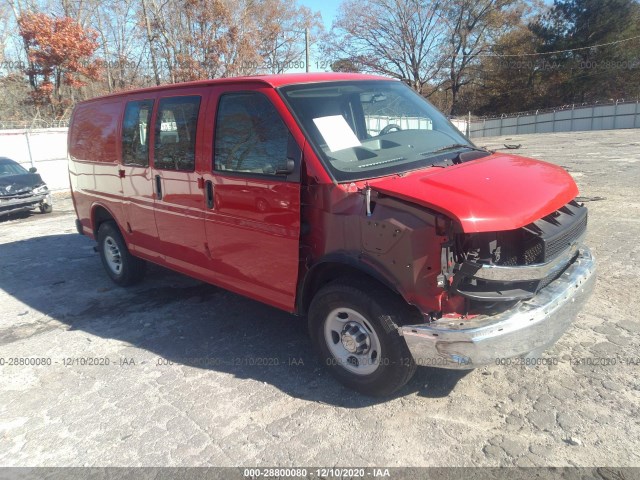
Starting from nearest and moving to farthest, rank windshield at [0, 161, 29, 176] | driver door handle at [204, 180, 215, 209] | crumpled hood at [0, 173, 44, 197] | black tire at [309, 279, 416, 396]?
1. black tire at [309, 279, 416, 396]
2. driver door handle at [204, 180, 215, 209]
3. crumpled hood at [0, 173, 44, 197]
4. windshield at [0, 161, 29, 176]

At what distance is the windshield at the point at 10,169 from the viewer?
41.4ft

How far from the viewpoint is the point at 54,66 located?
24.0 m

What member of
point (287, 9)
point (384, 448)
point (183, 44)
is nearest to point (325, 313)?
point (384, 448)

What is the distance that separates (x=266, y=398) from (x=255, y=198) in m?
1.47

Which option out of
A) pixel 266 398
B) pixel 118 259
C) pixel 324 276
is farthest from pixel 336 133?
pixel 118 259

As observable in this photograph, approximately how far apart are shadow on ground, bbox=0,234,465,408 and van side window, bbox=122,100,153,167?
62.9 inches

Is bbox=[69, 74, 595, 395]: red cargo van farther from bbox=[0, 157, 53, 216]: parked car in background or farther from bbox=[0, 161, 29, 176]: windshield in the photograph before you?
bbox=[0, 161, 29, 176]: windshield

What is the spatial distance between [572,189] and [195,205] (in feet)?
9.75

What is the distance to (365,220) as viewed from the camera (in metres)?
3.03

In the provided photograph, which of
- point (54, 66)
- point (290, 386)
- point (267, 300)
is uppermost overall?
point (54, 66)

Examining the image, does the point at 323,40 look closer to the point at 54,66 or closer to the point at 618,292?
the point at 54,66

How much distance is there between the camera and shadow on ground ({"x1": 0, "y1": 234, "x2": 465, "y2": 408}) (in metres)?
3.65

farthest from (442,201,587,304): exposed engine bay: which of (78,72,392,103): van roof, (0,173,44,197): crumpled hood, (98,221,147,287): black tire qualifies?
(0,173,44,197): crumpled hood

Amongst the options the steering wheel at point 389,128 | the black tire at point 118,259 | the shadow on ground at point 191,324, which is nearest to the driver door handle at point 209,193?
the shadow on ground at point 191,324
